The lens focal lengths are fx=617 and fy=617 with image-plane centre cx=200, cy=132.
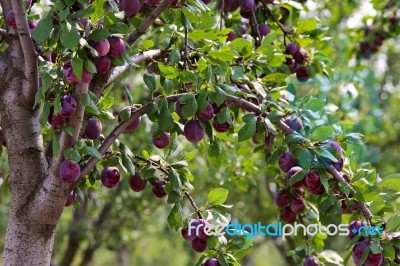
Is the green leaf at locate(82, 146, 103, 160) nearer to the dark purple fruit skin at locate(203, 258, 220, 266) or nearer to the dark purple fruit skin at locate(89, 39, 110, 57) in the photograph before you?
the dark purple fruit skin at locate(89, 39, 110, 57)

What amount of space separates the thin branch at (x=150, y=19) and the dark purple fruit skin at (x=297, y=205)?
1.02 meters

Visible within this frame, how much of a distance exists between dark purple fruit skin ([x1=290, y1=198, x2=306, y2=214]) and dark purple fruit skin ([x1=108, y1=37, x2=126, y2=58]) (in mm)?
1118

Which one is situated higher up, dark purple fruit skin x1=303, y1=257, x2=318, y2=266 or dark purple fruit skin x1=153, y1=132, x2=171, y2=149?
dark purple fruit skin x1=153, y1=132, x2=171, y2=149

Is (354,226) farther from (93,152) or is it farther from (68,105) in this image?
(68,105)

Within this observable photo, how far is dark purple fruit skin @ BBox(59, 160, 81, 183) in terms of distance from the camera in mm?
1817

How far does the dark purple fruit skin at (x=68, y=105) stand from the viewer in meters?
1.71

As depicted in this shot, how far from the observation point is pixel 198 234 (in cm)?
198

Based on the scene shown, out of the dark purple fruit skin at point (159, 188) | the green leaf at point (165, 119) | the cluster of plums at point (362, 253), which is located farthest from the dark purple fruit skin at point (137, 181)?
the cluster of plums at point (362, 253)

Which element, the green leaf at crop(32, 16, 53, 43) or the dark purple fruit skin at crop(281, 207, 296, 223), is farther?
the dark purple fruit skin at crop(281, 207, 296, 223)

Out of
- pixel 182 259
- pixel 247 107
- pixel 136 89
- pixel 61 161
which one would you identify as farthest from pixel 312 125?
pixel 182 259

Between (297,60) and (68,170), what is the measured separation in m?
1.17

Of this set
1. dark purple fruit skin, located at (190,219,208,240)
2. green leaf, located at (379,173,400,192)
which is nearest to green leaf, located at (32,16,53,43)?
dark purple fruit skin, located at (190,219,208,240)

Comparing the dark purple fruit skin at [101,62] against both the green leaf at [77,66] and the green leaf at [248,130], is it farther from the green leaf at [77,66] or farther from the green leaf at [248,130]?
the green leaf at [248,130]

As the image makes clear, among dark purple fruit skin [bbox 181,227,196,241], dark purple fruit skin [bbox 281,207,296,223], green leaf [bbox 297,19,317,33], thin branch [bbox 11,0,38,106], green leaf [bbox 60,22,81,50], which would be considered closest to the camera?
green leaf [bbox 60,22,81,50]
